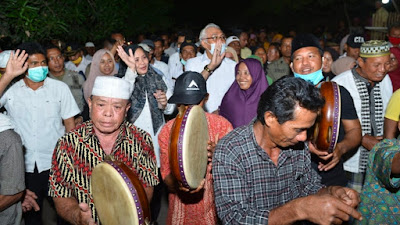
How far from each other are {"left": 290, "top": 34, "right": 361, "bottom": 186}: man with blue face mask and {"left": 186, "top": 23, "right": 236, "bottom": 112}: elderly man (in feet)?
4.52

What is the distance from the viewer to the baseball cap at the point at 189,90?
3525 millimetres

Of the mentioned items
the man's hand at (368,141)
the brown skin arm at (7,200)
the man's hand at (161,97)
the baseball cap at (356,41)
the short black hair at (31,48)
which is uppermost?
the baseball cap at (356,41)

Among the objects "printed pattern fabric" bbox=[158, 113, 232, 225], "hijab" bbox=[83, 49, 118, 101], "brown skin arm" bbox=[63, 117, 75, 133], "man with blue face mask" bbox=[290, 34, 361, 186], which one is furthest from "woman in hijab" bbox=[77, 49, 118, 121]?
"man with blue face mask" bbox=[290, 34, 361, 186]

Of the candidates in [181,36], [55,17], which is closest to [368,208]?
[55,17]

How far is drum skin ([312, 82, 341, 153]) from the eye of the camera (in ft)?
10.1

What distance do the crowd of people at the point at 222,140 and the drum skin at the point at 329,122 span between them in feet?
0.33

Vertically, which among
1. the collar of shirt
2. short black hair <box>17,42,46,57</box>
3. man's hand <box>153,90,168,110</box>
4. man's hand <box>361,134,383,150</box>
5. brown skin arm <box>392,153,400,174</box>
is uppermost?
short black hair <box>17,42,46,57</box>

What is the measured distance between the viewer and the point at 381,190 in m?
3.03

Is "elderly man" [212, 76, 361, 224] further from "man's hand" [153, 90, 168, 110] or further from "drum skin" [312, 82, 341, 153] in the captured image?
"man's hand" [153, 90, 168, 110]

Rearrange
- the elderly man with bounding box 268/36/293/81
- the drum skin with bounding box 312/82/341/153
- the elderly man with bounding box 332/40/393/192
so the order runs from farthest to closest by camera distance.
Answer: the elderly man with bounding box 268/36/293/81 → the elderly man with bounding box 332/40/393/192 → the drum skin with bounding box 312/82/341/153

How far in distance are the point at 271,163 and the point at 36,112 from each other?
3.01 m

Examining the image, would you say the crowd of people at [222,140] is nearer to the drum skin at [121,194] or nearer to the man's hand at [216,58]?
the man's hand at [216,58]

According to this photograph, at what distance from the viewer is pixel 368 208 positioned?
3.12 metres

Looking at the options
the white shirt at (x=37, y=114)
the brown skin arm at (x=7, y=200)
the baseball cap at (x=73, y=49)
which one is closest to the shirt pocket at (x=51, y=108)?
the white shirt at (x=37, y=114)
